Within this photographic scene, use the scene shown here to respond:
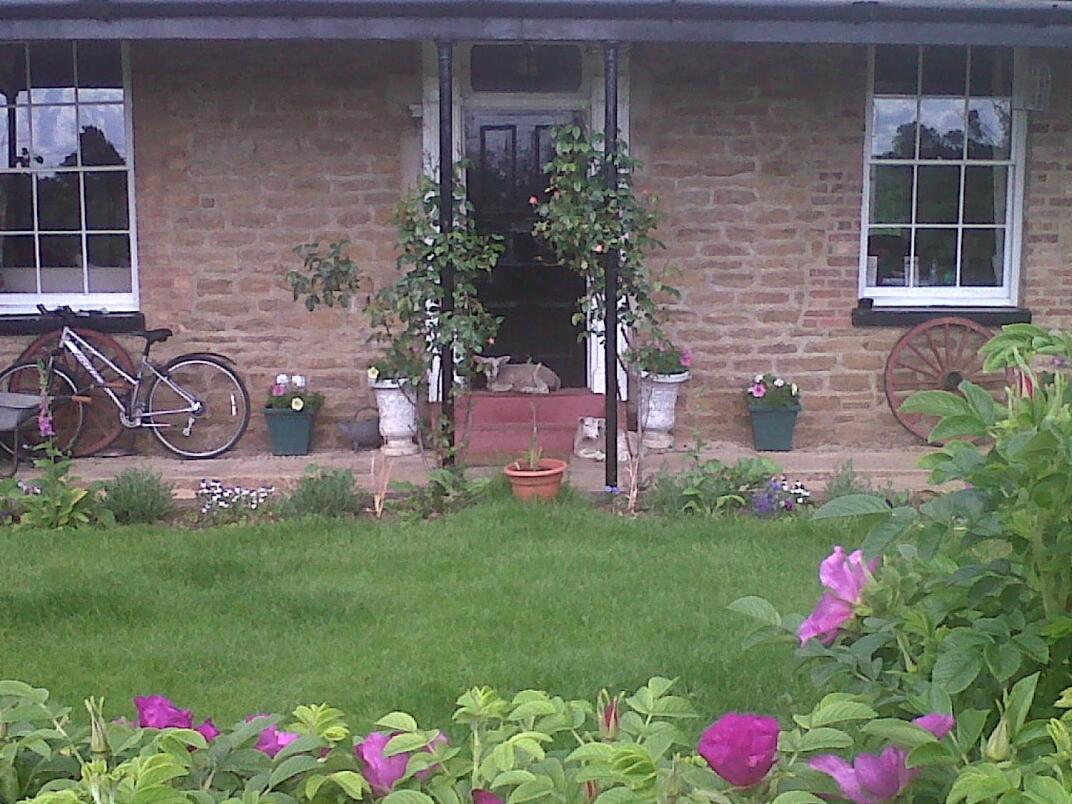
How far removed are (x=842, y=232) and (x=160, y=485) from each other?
4.55 metres

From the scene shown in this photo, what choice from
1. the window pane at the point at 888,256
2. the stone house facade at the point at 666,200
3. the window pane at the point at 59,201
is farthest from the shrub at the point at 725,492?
the window pane at the point at 59,201

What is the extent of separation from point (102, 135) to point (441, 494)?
356cm

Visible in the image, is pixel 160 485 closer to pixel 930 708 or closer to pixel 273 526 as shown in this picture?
pixel 273 526

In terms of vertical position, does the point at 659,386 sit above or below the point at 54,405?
above

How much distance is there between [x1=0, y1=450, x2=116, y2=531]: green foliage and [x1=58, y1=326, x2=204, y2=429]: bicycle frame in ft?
4.61

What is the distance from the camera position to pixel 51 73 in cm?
820

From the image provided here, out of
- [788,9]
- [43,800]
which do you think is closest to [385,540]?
[788,9]

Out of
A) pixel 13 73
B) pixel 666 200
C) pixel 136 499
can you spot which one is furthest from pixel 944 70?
pixel 13 73

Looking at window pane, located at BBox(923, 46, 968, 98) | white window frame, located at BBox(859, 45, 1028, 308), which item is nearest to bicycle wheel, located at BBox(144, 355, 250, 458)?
white window frame, located at BBox(859, 45, 1028, 308)

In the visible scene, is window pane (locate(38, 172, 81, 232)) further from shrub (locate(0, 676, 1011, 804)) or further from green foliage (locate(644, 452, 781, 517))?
shrub (locate(0, 676, 1011, 804))

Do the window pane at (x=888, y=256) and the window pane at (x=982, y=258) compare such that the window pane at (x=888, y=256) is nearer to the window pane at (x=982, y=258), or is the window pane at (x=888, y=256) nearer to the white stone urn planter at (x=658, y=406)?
the window pane at (x=982, y=258)

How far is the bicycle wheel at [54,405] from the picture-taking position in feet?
25.7

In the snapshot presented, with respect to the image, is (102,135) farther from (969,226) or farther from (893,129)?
(969,226)

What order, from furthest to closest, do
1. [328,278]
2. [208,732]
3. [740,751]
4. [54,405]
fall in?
1. [54,405]
2. [328,278]
3. [208,732]
4. [740,751]
